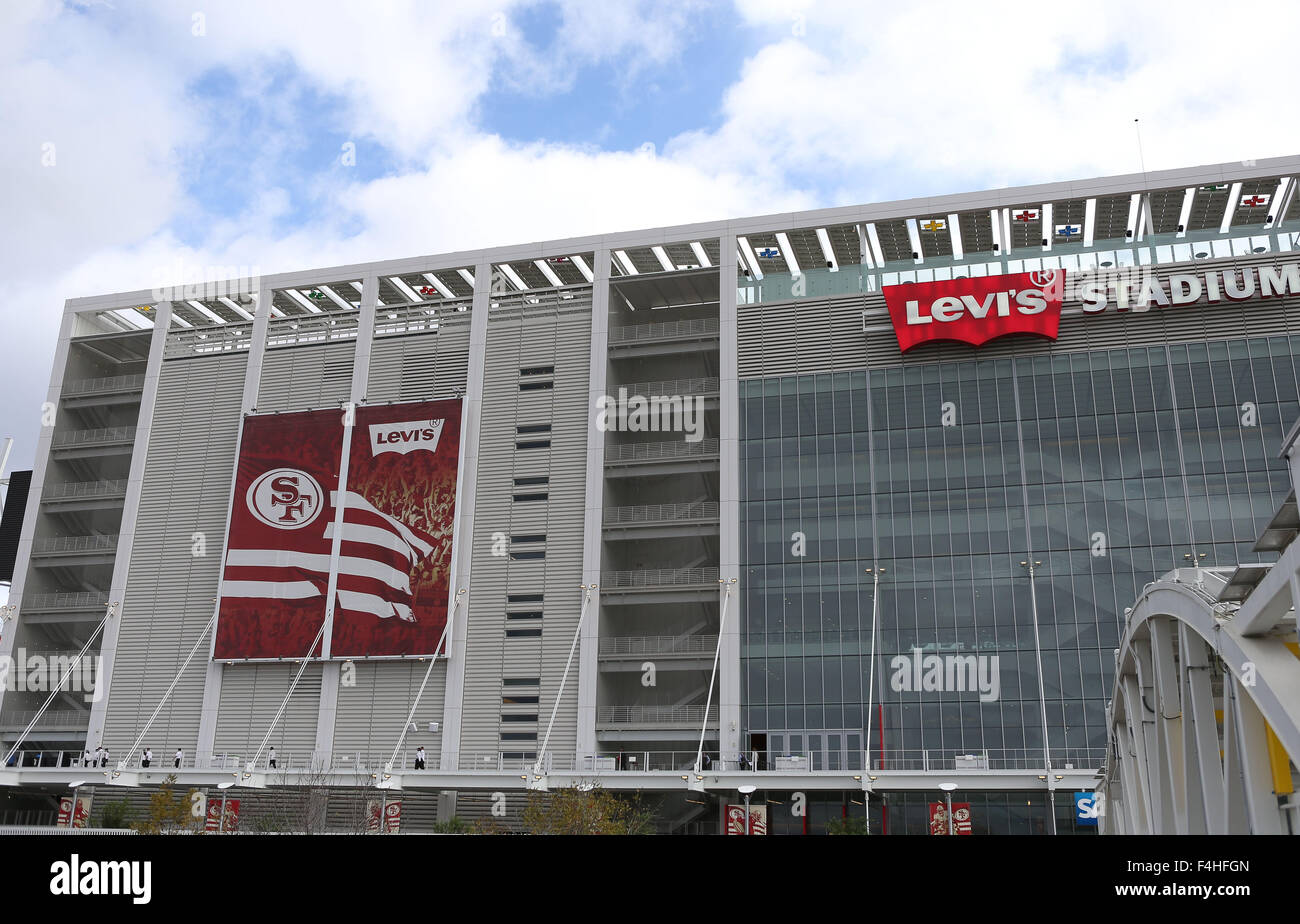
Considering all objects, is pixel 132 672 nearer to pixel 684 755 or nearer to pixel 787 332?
pixel 684 755

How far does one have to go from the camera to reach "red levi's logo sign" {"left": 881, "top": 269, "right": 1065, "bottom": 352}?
5750 centimetres

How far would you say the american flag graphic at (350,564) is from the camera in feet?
204

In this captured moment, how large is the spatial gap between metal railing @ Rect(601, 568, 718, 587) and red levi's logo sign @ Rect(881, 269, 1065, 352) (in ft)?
51.1

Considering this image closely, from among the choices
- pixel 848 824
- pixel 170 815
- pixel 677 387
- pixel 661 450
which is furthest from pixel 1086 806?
pixel 170 815

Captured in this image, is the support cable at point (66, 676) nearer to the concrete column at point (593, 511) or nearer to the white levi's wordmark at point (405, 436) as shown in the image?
the white levi's wordmark at point (405, 436)

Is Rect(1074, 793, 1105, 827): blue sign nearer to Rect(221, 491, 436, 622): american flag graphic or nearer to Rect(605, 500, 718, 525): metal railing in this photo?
Rect(605, 500, 718, 525): metal railing

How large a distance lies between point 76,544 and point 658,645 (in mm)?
38781

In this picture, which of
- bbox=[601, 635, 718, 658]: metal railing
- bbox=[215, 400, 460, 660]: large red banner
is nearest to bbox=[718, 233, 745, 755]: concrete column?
bbox=[601, 635, 718, 658]: metal railing

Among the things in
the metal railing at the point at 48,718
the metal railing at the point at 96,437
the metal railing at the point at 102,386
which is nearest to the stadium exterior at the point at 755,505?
the metal railing at the point at 48,718

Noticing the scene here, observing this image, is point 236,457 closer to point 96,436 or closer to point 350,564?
point 350,564

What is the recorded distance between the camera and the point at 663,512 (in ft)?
201

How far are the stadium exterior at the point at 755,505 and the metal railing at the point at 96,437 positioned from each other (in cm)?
242
